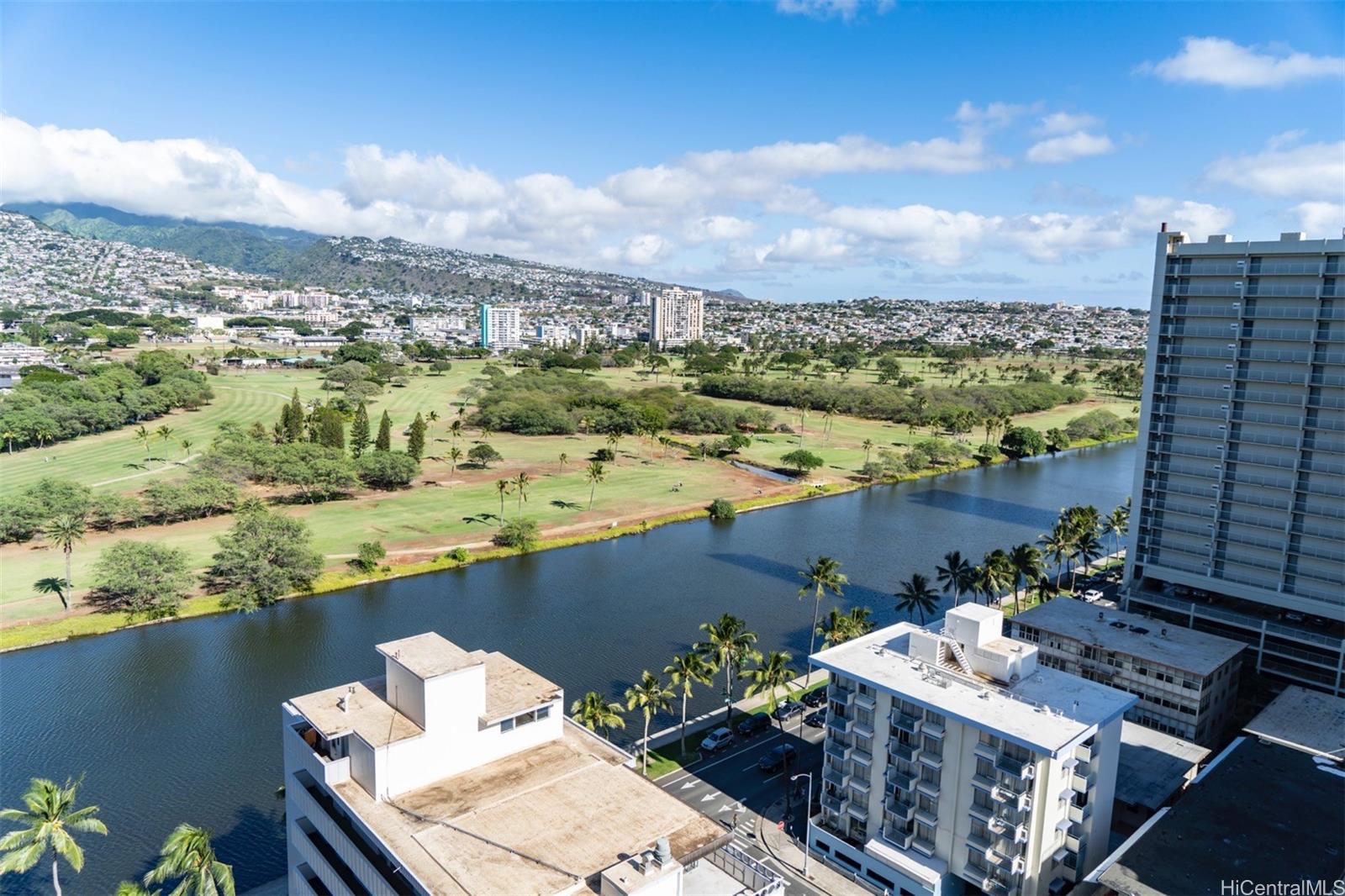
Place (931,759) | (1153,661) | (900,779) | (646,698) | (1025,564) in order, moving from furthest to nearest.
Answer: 1. (1025,564)
2. (1153,661)
3. (646,698)
4. (900,779)
5. (931,759)

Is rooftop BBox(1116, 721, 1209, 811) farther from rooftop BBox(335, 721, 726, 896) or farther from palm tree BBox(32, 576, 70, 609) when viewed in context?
palm tree BBox(32, 576, 70, 609)

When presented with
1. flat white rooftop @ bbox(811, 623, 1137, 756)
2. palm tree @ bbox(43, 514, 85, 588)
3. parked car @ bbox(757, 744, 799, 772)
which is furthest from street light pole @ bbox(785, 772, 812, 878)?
palm tree @ bbox(43, 514, 85, 588)

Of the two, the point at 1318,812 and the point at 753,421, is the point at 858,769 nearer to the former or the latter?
the point at 1318,812

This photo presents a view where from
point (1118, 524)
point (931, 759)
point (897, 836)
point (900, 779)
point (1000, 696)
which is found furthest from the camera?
point (1118, 524)

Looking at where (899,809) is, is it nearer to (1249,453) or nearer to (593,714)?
(593,714)

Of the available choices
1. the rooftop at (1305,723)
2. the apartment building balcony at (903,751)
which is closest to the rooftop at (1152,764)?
the rooftop at (1305,723)

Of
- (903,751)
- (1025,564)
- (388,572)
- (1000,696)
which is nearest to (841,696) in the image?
(903,751)

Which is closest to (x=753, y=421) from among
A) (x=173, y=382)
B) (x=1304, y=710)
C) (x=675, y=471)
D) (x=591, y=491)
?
(x=675, y=471)
